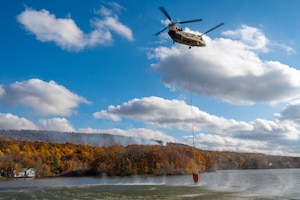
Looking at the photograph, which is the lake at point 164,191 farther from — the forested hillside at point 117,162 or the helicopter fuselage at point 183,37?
the forested hillside at point 117,162

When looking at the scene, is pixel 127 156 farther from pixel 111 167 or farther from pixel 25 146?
pixel 25 146

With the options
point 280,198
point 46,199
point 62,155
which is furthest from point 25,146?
point 280,198

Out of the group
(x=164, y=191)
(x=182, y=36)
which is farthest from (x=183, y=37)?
(x=164, y=191)

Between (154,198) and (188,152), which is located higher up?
(188,152)

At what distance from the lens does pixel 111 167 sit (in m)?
142

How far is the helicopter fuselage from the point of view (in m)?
42.8

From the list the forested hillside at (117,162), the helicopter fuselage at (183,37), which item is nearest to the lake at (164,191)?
the helicopter fuselage at (183,37)

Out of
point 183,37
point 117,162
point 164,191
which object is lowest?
point 164,191

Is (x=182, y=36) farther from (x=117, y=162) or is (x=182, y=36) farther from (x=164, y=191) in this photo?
(x=117, y=162)

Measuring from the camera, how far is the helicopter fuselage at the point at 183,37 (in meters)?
42.8

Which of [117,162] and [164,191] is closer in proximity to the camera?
[164,191]

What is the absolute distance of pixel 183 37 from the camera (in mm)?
43156

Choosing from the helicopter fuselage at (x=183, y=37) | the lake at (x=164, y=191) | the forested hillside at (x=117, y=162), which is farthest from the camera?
the forested hillside at (x=117, y=162)

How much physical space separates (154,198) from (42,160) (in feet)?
433
